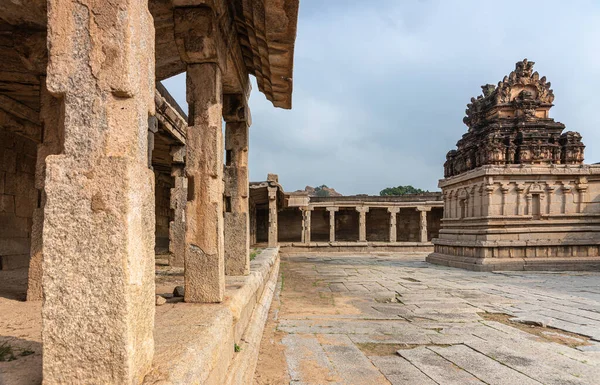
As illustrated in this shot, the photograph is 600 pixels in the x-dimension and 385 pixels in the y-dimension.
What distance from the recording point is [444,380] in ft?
10.1

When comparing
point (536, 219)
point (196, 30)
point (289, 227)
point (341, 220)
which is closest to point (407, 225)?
point (341, 220)

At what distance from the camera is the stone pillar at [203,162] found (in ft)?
11.0

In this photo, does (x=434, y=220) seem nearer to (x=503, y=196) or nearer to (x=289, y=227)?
(x=289, y=227)

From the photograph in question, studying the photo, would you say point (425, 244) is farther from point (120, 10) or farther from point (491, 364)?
point (120, 10)

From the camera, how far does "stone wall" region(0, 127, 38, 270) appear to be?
6.17 metres

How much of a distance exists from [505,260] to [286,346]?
30.2 ft

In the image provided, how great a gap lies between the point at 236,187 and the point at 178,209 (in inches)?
121

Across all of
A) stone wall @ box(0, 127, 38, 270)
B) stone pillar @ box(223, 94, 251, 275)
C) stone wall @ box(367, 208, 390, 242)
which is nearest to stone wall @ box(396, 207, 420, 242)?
stone wall @ box(367, 208, 390, 242)

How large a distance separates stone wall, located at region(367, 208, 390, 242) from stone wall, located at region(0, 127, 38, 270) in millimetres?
21602

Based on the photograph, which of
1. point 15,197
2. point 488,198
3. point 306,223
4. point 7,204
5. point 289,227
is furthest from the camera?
point 289,227

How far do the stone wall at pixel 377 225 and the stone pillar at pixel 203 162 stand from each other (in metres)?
23.2

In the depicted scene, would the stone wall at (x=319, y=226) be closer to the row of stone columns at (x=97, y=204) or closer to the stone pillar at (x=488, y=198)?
the stone pillar at (x=488, y=198)

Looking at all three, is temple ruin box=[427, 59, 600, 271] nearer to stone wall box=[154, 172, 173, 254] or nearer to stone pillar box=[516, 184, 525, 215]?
stone pillar box=[516, 184, 525, 215]

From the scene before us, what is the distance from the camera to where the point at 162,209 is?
1381 cm
